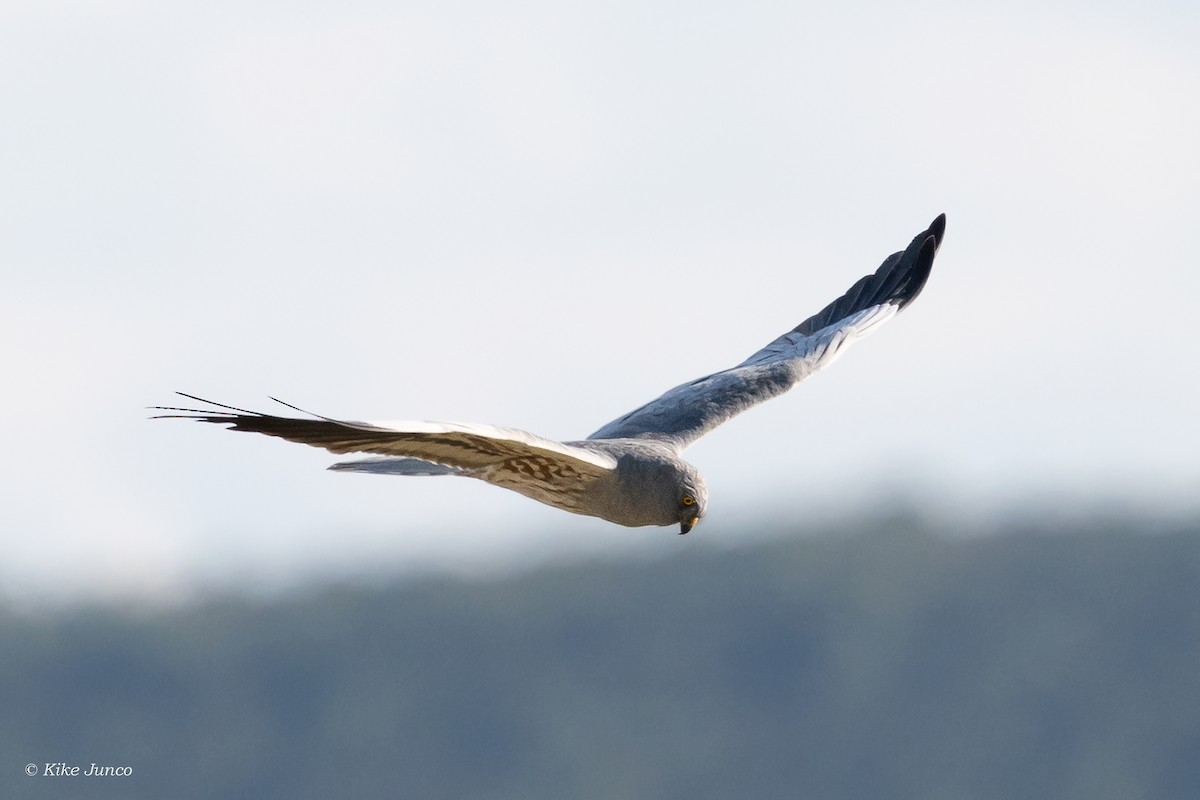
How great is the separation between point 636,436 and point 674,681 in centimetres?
11585

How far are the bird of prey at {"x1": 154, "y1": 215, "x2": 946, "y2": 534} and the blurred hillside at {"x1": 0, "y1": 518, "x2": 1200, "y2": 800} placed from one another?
3754 inches

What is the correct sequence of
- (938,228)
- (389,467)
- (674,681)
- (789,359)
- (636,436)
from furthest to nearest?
1. (674,681)
2. (938,228)
3. (789,359)
4. (636,436)
5. (389,467)

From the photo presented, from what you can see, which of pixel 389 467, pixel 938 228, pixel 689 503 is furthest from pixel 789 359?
pixel 389 467

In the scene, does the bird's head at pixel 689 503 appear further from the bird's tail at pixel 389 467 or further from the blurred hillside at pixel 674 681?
the blurred hillside at pixel 674 681

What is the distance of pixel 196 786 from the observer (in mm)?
114312

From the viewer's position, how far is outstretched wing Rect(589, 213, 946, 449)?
55.5 feet

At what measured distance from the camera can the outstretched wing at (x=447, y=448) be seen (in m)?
13.0

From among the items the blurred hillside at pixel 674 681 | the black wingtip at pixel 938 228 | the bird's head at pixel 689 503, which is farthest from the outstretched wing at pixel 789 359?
the blurred hillside at pixel 674 681

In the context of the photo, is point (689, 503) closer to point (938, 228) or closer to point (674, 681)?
point (938, 228)

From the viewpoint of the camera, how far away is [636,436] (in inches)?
651

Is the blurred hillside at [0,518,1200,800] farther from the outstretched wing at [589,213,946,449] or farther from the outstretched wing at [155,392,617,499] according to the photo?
the outstretched wing at [155,392,617,499]

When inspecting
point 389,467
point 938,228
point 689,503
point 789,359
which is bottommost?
point 689,503

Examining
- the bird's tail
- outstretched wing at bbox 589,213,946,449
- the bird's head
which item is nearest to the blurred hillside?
Answer: outstretched wing at bbox 589,213,946,449

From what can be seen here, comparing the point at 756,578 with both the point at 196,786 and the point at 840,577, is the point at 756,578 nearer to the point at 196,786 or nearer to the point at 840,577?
the point at 840,577
